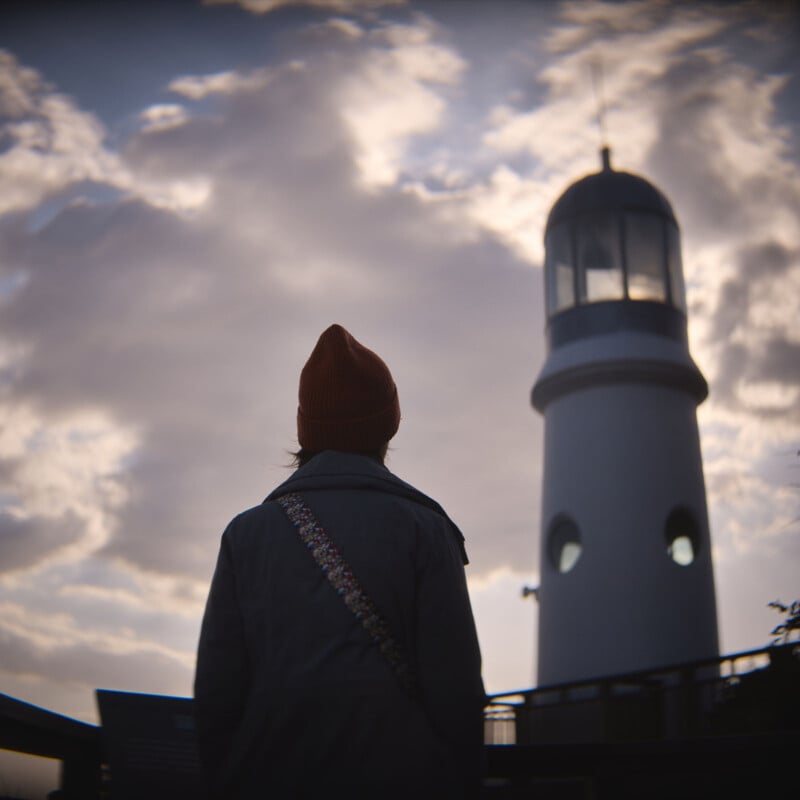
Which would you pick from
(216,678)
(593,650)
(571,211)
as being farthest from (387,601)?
(571,211)

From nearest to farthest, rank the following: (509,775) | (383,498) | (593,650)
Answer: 1. (383,498)
2. (509,775)
3. (593,650)

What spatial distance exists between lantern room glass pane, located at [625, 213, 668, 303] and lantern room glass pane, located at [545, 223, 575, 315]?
0.95 m

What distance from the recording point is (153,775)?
314cm

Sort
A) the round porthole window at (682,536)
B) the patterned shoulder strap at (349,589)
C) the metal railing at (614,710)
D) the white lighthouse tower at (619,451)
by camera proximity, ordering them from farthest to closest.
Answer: the round porthole window at (682,536)
the white lighthouse tower at (619,451)
the metal railing at (614,710)
the patterned shoulder strap at (349,589)

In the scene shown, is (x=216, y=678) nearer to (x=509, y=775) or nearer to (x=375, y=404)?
(x=375, y=404)

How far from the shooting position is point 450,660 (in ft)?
9.09

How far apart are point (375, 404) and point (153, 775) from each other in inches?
52.7

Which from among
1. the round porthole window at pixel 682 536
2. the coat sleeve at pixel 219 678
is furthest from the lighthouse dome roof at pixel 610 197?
the coat sleeve at pixel 219 678

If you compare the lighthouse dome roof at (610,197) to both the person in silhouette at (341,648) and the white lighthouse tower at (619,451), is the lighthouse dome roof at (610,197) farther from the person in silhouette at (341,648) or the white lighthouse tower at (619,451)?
the person in silhouette at (341,648)

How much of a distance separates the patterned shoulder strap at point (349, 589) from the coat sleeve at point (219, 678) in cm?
29

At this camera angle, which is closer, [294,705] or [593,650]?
[294,705]

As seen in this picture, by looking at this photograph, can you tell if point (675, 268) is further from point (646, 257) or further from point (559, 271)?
point (559, 271)

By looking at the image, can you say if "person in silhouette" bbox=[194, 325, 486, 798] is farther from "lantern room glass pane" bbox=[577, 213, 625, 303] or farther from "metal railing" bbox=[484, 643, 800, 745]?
"lantern room glass pane" bbox=[577, 213, 625, 303]

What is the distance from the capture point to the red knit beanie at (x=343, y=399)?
10.5 ft
